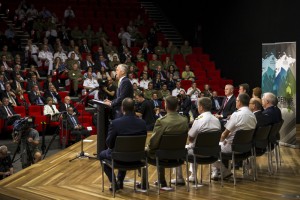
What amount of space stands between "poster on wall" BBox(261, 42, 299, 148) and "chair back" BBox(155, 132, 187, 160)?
477cm

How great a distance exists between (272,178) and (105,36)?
1061 cm

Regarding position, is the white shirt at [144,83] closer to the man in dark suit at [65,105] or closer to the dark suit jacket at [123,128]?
the man in dark suit at [65,105]

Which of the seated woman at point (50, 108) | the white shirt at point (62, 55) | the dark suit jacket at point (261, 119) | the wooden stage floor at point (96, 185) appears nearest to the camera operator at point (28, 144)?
the wooden stage floor at point (96, 185)

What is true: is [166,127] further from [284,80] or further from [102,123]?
[284,80]

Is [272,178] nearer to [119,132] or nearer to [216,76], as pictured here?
[119,132]

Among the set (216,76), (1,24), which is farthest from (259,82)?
(1,24)

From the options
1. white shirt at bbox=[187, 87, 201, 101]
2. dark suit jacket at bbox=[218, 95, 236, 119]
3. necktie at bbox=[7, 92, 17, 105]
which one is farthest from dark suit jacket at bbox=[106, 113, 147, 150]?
white shirt at bbox=[187, 87, 201, 101]

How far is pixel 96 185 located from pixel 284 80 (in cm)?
517

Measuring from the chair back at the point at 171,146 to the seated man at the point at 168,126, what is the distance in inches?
2.9

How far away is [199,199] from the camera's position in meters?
6.30

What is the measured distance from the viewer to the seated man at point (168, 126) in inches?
258

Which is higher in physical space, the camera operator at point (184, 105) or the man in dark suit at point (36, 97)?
the man in dark suit at point (36, 97)

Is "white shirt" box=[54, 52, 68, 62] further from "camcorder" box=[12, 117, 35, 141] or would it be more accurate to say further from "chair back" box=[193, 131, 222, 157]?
"chair back" box=[193, 131, 222, 157]

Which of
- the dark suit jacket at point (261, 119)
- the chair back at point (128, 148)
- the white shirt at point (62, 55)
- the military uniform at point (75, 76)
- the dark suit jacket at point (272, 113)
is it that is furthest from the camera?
the white shirt at point (62, 55)
